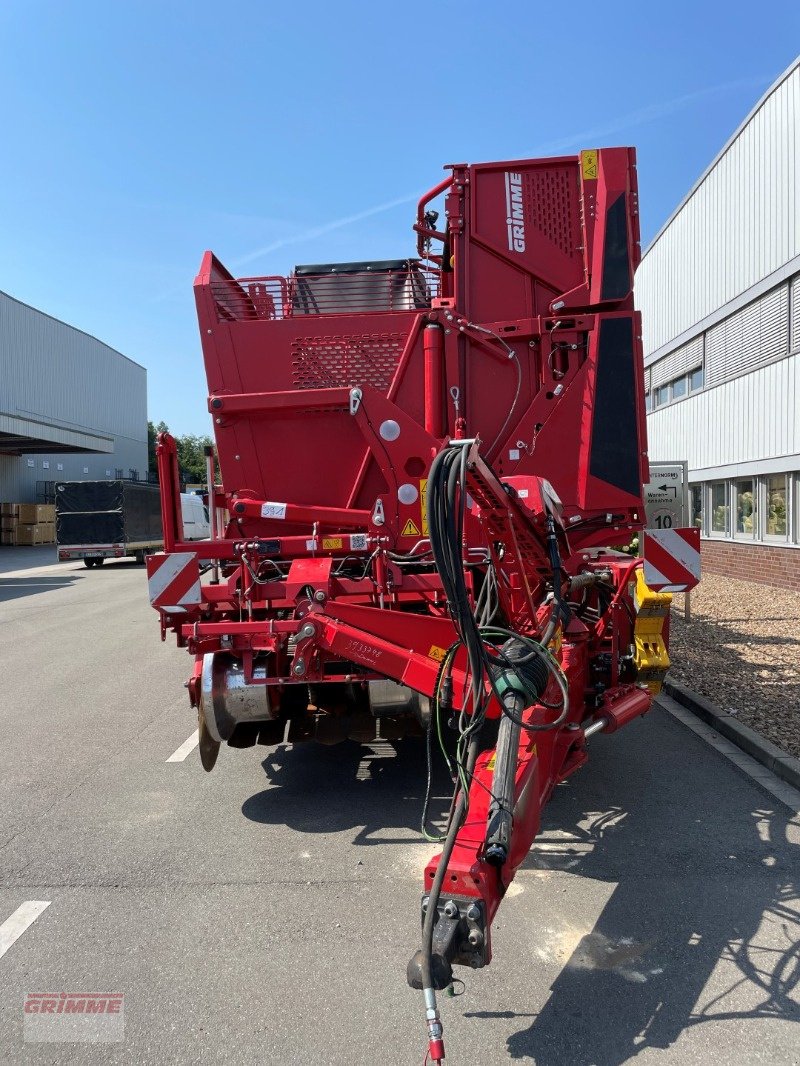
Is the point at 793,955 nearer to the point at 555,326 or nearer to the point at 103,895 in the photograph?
the point at 103,895

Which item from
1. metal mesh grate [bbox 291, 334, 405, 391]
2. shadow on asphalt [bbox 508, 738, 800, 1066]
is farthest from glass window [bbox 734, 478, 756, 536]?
metal mesh grate [bbox 291, 334, 405, 391]

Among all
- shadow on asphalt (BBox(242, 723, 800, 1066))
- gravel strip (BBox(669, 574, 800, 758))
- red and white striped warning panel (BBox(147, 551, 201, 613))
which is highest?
red and white striped warning panel (BBox(147, 551, 201, 613))

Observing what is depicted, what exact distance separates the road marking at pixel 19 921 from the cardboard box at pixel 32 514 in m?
36.9

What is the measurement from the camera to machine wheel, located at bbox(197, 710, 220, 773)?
479 cm

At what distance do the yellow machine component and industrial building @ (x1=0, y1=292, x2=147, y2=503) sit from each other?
30012 millimetres

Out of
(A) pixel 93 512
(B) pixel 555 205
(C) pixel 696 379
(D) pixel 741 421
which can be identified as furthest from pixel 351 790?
(A) pixel 93 512

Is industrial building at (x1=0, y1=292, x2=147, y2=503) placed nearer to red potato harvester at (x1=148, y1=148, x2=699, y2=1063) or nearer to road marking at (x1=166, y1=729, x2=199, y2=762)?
road marking at (x1=166, y1=729, x2=199, y2=762)

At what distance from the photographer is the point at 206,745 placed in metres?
4.89

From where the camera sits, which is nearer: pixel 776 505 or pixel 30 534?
pixel 776 505

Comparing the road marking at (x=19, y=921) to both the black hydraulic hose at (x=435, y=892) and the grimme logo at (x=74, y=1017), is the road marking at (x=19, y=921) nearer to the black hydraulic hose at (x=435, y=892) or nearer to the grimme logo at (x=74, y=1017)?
the grimme logo at (x=74, y=1017)

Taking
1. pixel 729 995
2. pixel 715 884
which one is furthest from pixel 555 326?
pixel 729 995

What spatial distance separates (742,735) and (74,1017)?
4.88 metres

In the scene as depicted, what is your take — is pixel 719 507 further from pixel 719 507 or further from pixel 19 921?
pixel 19 921

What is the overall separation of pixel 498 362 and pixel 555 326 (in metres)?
0.44
